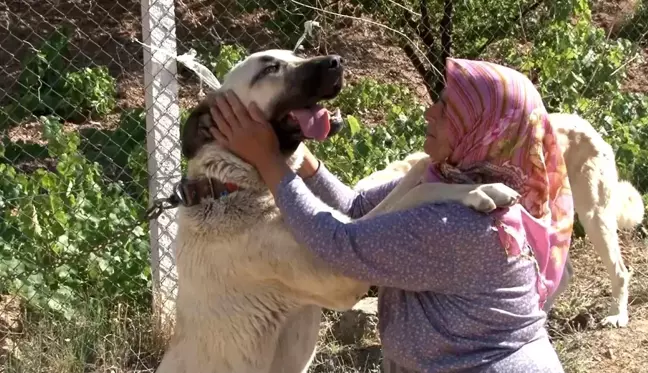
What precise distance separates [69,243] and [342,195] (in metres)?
1.91

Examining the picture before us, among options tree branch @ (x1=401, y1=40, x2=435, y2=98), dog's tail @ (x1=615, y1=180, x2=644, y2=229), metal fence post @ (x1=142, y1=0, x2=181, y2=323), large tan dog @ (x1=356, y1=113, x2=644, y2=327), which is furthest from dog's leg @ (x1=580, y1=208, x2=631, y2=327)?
metal fence post @ (x1=142, y1=0, x2=181, y2=323)

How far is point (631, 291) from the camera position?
5590mm

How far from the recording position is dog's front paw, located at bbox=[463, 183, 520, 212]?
262cm

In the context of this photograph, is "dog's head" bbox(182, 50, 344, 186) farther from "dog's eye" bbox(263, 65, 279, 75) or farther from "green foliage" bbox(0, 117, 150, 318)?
"green foliage" bbox(0, 117, 150, 318)

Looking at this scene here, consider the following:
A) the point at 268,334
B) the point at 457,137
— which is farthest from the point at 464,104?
the point at 268,334

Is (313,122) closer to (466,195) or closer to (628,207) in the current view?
(466,195)

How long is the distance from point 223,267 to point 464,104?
98 centimetres

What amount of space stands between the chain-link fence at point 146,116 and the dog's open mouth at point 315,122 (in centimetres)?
152

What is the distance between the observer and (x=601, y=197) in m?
5.23

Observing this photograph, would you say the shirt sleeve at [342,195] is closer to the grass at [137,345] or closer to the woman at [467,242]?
the woman at [467,242]

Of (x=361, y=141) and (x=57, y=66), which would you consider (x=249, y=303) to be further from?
(x=57, y=66)

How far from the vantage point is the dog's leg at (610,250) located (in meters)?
5.27

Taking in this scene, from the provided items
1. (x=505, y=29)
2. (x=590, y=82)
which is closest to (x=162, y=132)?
(x=590, y=82)

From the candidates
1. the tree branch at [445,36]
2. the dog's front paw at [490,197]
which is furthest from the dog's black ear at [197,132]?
the tree branch at [445,36]
